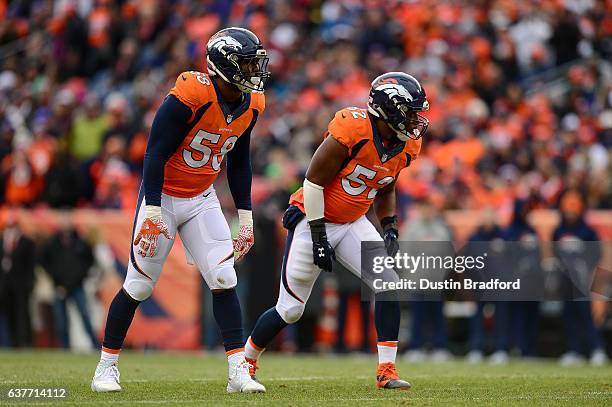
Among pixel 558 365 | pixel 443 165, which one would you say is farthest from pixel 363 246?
pixel 443 165

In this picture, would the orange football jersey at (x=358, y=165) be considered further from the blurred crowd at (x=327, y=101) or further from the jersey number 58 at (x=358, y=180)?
the blurred crowd at (x=327, y=101)

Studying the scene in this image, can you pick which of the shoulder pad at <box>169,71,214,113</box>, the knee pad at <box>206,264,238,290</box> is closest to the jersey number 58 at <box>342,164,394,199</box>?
the knee pad at <box>206,264,238,290</box>

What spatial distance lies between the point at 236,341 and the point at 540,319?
251 inches

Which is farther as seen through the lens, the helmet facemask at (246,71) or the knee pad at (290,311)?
the knee pad at (290,311)

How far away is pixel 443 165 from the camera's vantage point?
1450 centimetres

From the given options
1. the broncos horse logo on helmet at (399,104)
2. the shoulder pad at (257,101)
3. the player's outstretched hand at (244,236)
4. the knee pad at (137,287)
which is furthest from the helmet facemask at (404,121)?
the knee pad at (137,287)

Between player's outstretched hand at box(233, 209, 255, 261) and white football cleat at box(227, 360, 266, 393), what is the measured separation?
0.71 m

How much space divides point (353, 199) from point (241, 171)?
72 centimetres

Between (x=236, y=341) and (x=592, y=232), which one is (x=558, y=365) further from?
(x=236, y=341)

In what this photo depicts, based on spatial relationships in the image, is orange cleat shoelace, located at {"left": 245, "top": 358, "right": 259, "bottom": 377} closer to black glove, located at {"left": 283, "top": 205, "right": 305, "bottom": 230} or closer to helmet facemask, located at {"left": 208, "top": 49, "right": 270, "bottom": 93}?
black glove, located at {"left": 283, "top": 205, "right": 305, "bottom": 230}

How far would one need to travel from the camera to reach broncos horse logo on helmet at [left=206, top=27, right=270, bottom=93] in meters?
7.11

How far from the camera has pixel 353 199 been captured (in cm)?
764

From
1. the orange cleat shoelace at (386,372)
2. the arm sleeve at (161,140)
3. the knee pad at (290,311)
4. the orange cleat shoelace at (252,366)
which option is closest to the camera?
the arm sleeve at (161,140)

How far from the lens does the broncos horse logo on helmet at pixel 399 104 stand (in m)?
7.37
